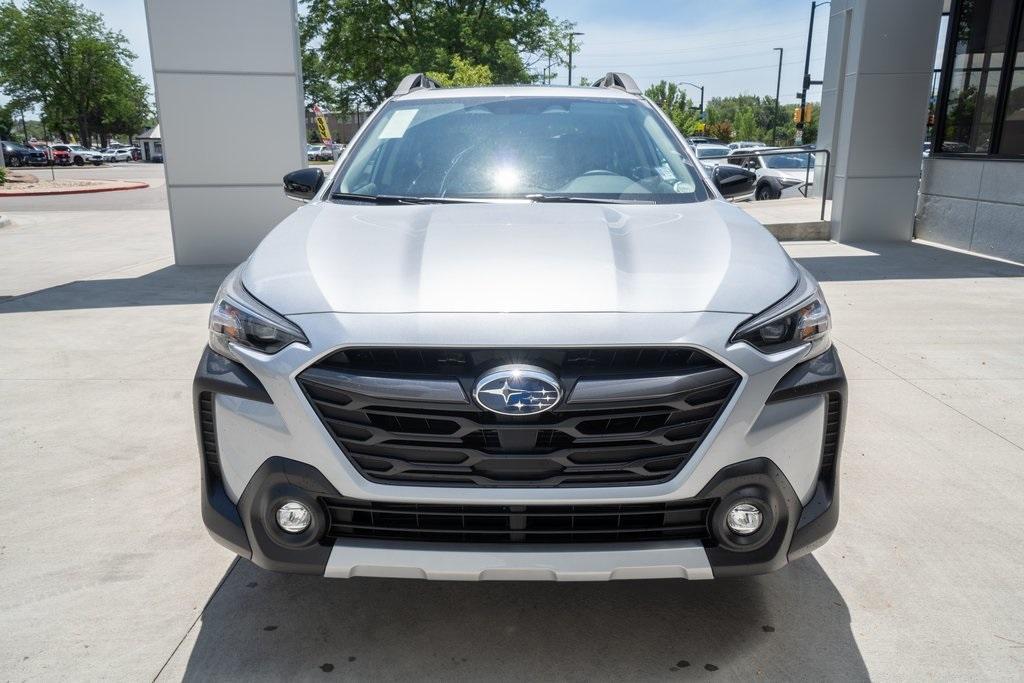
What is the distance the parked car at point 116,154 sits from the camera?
66762 mm

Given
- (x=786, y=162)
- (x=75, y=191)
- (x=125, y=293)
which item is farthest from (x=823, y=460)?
(x=75, y=191)

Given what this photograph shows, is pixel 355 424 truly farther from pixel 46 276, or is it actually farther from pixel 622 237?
pixel 46 276

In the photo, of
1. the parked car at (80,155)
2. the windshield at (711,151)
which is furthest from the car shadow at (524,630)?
the parked car at (80,155)

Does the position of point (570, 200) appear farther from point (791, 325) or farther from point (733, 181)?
point (791, 325)

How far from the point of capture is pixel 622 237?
2662 millimetres

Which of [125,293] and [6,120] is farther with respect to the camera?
[6,120]

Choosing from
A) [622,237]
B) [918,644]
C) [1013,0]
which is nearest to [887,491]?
[918,644]

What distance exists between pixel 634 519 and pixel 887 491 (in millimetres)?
2007

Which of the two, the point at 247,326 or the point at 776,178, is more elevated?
the point at 247,326

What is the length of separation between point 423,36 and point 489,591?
38.0 meters

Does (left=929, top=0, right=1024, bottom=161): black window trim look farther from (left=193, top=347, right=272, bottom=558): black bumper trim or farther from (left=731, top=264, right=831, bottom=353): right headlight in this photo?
(left=193, top=347, right=272, bottom=558): black bumper trim

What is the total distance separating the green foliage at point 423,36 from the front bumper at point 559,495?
3507 cm

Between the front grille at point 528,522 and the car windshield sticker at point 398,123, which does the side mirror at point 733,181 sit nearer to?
the car windshield sticker at point 398,123

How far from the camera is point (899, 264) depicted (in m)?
9.62
